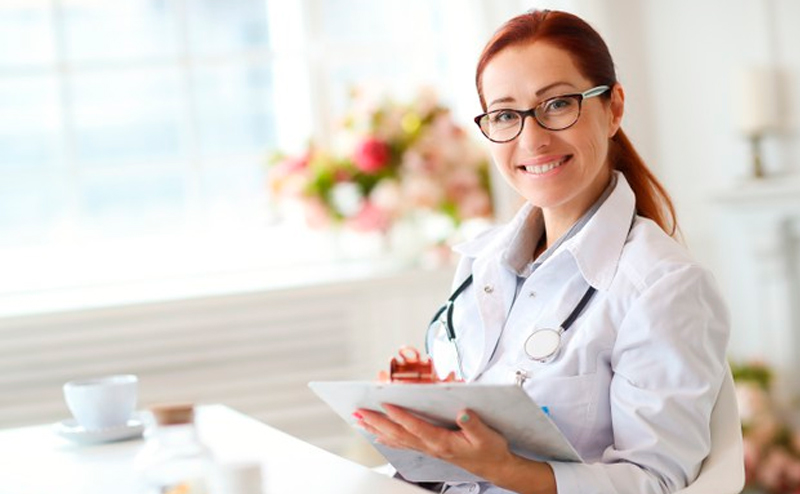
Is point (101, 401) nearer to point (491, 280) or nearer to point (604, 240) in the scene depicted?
point (491, 280)

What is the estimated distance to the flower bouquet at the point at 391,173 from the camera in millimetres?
3795

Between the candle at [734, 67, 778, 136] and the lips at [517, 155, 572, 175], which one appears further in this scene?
the candle at [734, 67, 778, 136]

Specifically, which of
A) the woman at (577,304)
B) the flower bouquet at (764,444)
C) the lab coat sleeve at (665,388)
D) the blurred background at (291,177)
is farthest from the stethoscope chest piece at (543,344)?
the flower bouquet at (764,444)

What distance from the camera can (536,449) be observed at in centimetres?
156

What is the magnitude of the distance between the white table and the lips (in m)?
0.52

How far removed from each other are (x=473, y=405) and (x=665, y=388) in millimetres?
287

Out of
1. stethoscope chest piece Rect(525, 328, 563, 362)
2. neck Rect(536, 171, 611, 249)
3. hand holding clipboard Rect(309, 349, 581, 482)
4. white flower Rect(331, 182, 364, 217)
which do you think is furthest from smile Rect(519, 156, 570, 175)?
white flower Rect(331, 182, 364, 217)

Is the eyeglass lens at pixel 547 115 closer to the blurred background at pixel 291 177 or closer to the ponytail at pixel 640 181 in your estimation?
the ponytail at pixel 640 181

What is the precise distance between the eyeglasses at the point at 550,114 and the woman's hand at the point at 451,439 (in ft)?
1.67

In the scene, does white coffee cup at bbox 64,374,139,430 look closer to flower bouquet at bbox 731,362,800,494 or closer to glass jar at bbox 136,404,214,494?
glass jar at bbox 136,404,214,494

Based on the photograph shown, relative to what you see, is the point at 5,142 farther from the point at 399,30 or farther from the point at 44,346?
the point at 399,30

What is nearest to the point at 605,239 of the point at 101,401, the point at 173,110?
the point at 101,401

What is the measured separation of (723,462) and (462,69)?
2594 mm

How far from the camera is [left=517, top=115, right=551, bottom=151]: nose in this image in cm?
179
